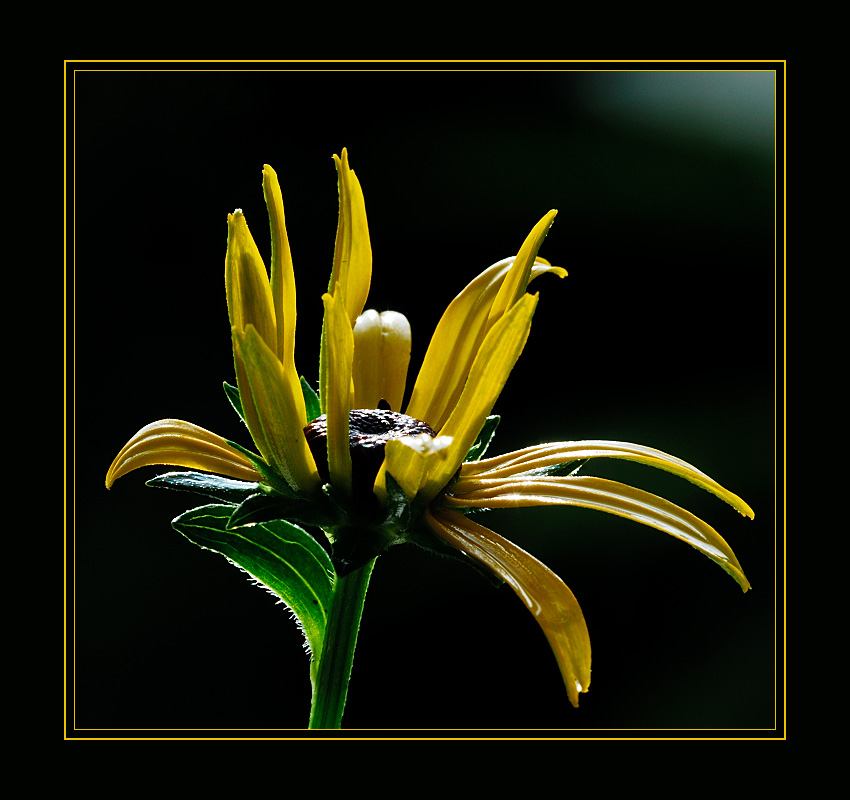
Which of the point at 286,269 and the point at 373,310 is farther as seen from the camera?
the point at 373,310

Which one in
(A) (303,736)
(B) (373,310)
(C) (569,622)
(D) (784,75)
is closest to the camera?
(C) (569,622)

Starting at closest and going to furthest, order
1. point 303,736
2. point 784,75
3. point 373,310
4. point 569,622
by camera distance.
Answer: point 569,622
point 303,736
point 373,310
point 784,75

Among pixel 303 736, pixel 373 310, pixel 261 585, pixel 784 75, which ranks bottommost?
pixel 303 736

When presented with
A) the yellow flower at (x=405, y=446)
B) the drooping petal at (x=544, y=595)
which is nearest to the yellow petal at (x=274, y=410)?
the yellow flower at (x=405, y=446)

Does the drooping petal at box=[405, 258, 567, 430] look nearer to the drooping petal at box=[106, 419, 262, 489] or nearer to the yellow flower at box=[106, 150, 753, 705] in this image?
the yellow flower at box=[106, 150, 753, 705]

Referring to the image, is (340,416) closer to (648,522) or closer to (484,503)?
(484,503)

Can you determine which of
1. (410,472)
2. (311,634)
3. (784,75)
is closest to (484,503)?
(410,472)

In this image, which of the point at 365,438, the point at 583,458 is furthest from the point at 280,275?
the point at 583,458
